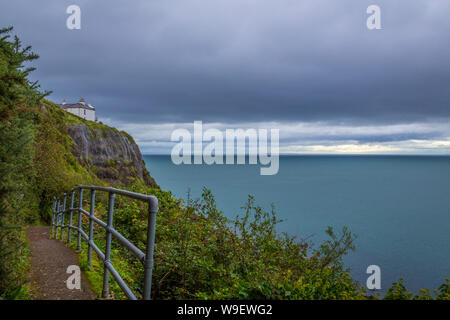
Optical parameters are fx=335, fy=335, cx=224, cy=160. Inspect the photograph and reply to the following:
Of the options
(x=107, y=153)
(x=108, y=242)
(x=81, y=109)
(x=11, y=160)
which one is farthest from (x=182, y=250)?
(x=81, y=109)

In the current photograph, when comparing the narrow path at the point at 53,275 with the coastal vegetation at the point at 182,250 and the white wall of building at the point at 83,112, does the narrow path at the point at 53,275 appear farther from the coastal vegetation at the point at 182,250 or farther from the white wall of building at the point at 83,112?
the white wall of building at the point at 83,112

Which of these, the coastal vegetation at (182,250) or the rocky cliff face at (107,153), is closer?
the coastal vegetation at (182,250)

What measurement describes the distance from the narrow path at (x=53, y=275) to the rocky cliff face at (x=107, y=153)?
109 ft

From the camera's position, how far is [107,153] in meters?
47.8

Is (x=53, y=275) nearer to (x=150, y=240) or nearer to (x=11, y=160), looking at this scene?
(x=11, y=160)

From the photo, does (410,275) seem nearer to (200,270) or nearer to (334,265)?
(334,265)

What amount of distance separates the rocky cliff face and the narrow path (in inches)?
1313

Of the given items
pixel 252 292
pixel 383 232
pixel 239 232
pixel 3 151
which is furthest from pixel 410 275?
pixel 3 151

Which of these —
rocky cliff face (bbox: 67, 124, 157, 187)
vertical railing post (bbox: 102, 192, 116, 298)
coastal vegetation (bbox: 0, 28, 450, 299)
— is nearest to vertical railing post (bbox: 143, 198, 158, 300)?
vertical railing post (bbox: 102, 192, 116, 298)

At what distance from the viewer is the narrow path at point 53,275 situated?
4148 mm

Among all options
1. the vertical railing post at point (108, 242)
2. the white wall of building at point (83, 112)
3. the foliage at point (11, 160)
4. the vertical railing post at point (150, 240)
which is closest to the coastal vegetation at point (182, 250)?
the foliage at point (11, 160)

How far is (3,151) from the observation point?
359 centimetres

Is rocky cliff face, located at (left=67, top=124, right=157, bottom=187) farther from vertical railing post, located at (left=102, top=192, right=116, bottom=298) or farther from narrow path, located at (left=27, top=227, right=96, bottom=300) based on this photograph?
vertical railing post, located at (left=102, top=192, right=116, bottom=298)

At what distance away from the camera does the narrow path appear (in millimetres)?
4148
